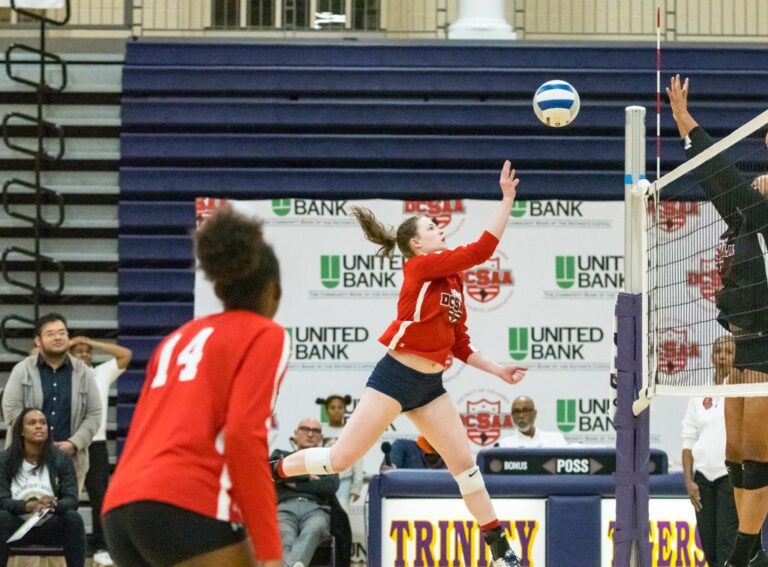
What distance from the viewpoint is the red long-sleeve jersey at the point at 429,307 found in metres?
6.38

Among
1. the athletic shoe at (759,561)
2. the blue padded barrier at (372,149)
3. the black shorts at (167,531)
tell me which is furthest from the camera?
the blue padded barrier at (372,149)

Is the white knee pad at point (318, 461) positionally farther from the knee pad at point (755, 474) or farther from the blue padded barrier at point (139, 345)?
the blue padded barrier at point (139, 345)

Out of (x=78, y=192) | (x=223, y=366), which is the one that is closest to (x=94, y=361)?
(x=78, y=192)

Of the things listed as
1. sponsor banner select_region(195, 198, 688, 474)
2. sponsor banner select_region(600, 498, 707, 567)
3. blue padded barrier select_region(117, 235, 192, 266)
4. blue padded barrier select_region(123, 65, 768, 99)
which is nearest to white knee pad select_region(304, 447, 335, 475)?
sponsor banner select_region(600, 498, 707, 567)

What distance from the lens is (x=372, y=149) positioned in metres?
12.6

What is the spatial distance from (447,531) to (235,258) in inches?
198

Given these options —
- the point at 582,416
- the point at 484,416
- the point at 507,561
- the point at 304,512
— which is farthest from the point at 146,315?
the point at 507,561

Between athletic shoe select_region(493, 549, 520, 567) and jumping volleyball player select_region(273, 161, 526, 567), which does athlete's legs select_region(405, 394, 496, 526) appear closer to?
jumping volleyball player select_region(273, 161, 526, 567)

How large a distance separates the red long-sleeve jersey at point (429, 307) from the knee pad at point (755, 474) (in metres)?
1.56

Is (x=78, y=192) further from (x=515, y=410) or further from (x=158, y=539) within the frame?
(x=158, y=539)

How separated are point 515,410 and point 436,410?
423 centimetres

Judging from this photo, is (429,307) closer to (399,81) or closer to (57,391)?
(57,391)

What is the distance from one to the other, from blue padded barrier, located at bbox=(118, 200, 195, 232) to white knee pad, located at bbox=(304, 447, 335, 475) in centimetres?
605

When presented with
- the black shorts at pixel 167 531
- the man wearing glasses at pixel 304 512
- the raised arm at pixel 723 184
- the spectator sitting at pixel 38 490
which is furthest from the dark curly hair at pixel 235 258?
the man wearing glasses at pixel 304 512
